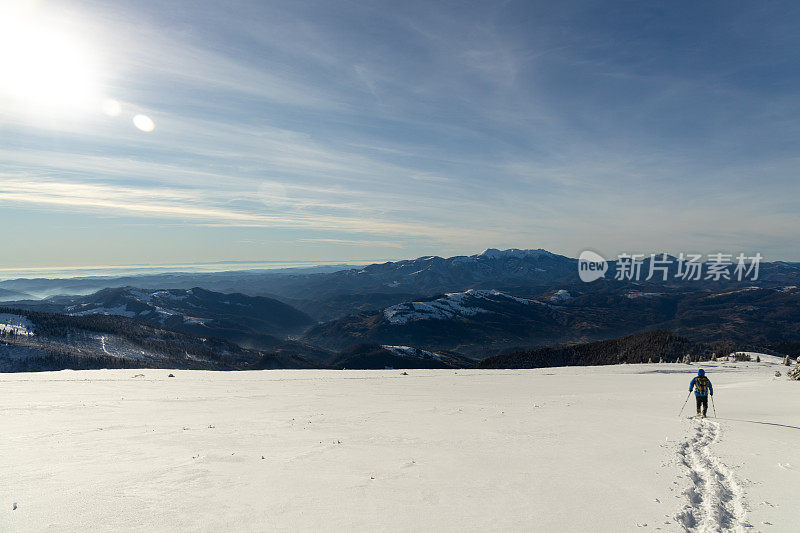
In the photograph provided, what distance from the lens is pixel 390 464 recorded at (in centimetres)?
919

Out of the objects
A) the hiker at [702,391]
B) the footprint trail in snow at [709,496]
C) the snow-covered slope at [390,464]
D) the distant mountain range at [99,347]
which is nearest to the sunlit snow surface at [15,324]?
the distant mountain range at [99,347]

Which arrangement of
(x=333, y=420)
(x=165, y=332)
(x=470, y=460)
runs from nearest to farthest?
(x=470, y=460) < (x=333, y=420) < (x=165, y=332)

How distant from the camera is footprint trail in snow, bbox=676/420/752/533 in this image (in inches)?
261

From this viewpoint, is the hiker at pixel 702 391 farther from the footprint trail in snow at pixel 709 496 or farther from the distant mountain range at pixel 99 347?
the distant mountain range at pixel 99 347

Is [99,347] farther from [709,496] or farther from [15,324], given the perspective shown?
[709,496]

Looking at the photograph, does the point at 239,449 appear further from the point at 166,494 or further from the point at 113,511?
the point at 113,511

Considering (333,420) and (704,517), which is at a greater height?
(704,517)

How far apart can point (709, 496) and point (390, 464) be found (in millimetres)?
6194

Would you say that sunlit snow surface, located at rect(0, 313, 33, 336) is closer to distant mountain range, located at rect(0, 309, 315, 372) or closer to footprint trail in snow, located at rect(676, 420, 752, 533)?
distant mountain range, located at rect(0, 309, 315, 372)

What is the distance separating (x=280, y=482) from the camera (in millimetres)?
7809

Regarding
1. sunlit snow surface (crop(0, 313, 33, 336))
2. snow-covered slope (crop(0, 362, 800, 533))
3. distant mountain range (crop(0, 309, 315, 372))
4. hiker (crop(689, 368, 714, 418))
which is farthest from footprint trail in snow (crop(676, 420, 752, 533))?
sunlit snow surface (crop(0, 313, 33, 336))

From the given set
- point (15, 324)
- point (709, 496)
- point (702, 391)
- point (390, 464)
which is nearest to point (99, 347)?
point (15, 324)

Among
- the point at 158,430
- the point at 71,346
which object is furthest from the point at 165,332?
the point at 158,430

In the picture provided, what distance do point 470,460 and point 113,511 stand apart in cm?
693
